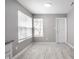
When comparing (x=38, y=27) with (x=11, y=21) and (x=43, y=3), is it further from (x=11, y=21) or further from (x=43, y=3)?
(x=11, y=21)

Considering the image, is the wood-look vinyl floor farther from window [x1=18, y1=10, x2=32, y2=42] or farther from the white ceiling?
the white ceiling

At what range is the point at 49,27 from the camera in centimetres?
830

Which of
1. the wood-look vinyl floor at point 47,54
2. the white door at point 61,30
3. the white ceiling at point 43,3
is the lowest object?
the wood-look vinyl floor at point 47,54

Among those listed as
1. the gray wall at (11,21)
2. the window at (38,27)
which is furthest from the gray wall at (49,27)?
the gray wall at (11,21)

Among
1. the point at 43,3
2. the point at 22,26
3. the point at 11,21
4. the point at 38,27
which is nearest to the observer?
the point at 11,21

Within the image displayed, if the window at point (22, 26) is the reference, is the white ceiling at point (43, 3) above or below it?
above

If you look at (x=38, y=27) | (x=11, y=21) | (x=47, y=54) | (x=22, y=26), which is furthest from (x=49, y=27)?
(x=11, y=21)

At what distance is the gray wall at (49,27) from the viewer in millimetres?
8266

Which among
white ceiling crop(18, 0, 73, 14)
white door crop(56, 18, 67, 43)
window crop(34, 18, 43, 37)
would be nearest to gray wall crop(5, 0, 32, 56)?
white ceiling crop(18, 0, 73, 14)

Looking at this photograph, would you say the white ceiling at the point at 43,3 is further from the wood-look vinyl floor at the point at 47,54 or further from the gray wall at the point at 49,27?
the wood-look vinyl floor at the point at 47,54

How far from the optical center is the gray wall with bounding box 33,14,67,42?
827 cm

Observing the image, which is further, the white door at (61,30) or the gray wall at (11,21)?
the white door at (61,30)
